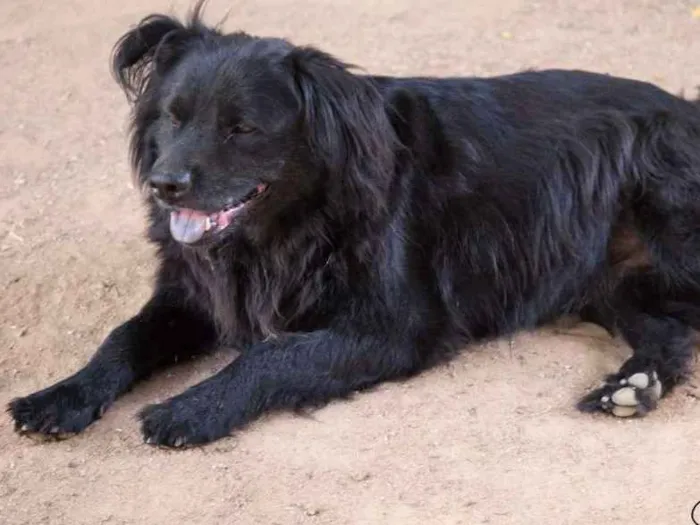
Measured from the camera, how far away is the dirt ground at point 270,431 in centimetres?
361

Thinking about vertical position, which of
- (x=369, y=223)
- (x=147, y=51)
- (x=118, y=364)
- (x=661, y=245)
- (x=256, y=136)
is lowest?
(x=118, y=364)

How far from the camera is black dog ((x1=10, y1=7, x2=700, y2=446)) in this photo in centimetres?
412

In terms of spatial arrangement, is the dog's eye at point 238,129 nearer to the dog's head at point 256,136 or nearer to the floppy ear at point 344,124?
the dog's head at point 256,136

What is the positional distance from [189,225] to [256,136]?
0.41 m

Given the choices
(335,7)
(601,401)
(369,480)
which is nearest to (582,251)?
(601,401)

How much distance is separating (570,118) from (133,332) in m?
2.02

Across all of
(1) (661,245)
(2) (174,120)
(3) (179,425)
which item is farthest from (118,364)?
(1) (661,245)

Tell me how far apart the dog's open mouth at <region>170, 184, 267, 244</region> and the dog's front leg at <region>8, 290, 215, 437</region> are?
50cm

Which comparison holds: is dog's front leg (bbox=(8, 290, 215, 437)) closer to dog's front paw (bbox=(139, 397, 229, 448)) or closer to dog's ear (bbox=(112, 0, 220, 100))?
dog's front paw (bbox=(139, 397, 229, 448))

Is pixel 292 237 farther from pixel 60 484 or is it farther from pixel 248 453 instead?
pixel 60 484

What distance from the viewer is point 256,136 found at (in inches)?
162

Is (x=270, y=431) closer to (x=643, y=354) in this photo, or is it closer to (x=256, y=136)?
(x=256, y=136)

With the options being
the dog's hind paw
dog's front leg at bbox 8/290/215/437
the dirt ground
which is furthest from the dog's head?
the dog's hind paw

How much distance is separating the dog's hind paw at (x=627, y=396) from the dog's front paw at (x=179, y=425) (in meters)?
1.35
